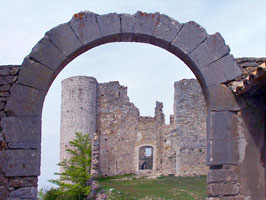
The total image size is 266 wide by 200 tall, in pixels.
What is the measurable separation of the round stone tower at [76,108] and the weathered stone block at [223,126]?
59.2ft

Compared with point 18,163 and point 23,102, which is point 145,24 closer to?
point 23,102

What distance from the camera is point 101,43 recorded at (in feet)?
20.4

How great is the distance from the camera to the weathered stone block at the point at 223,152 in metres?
5.85

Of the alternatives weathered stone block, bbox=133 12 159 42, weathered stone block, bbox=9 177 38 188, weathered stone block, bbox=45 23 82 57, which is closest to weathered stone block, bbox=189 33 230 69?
weathered stone block, bbox=133 12 159 42

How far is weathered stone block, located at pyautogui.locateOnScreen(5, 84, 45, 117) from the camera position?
575 centimetres

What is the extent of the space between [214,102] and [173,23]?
139cm

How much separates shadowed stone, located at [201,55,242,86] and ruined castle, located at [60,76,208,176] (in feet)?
53.4

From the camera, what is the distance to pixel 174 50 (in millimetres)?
6211

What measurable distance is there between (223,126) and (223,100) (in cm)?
40

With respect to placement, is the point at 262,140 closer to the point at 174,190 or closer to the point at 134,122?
the point at 174,190

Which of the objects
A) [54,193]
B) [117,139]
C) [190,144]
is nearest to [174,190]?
[54,193]

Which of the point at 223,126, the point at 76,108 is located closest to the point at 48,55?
the point at 223,126

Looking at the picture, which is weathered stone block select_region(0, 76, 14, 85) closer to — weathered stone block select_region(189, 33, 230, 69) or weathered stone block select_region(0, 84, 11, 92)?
weathered stone block select_region(0, 84, 11, 92)

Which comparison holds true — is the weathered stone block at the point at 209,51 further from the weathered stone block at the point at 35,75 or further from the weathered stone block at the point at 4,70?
the weathered stone block at the point at 4,70
